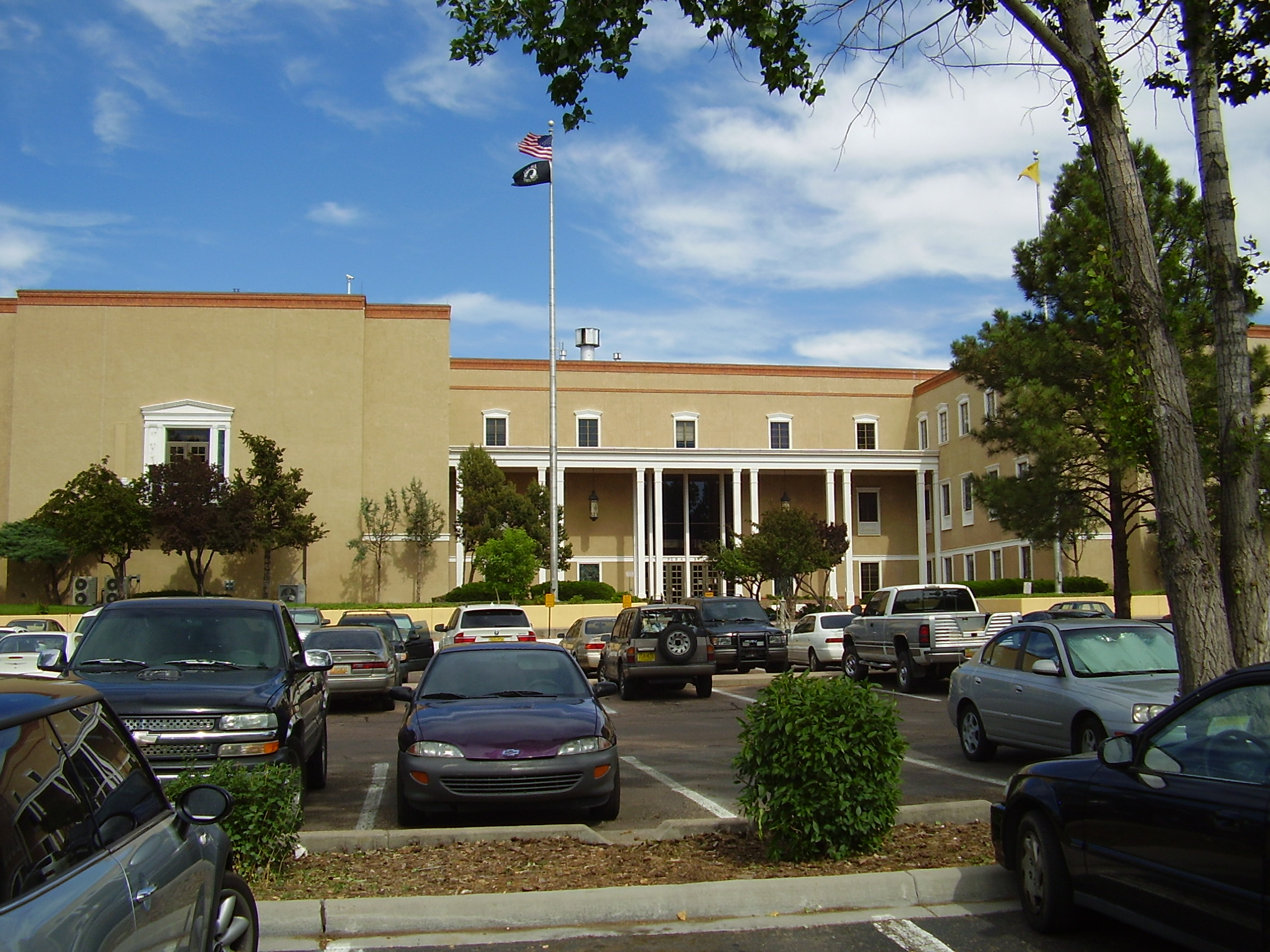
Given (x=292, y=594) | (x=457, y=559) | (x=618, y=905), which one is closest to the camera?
(x=618, y=905)

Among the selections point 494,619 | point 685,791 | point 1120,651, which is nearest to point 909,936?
point 685,791

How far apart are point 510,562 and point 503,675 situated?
32822 millimetres

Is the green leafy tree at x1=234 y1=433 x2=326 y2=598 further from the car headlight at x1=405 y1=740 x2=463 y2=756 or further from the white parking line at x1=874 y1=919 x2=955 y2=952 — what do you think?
the white parking line at x1=874 y1=919 x2=955 y2=952

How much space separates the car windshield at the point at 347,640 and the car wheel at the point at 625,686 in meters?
4.52

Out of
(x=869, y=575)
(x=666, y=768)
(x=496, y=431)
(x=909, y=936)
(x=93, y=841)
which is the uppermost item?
(x=496, y=431)

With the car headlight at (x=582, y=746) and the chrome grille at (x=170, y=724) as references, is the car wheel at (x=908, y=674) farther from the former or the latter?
the chrome grille at (x=170, y=724)

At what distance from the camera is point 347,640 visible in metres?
21.6

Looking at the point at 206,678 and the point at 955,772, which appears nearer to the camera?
the point at 206,678

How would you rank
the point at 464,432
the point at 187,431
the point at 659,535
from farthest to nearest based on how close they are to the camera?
the point at 464,432, the point at 659,535, the point at 187,431

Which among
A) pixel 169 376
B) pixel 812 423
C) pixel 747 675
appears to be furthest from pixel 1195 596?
pixel 812 423

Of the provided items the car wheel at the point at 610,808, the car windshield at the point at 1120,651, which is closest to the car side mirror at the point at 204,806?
the car wheel at the point at 610,808

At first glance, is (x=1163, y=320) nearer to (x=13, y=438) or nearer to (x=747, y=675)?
(x=747, y=675)

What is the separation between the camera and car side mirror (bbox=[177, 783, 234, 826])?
4.45 metres

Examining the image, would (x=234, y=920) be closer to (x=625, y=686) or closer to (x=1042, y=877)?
(x=1042, y=877)
